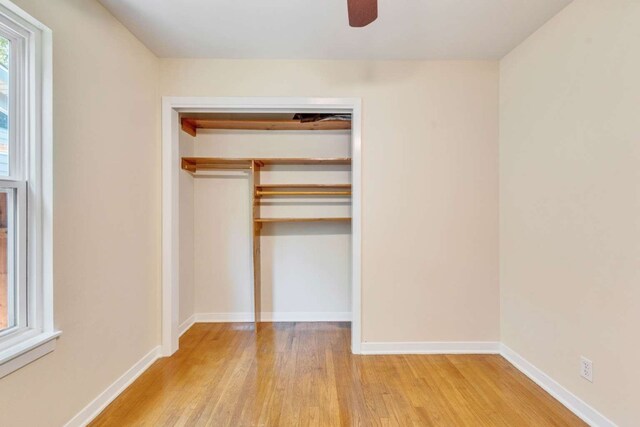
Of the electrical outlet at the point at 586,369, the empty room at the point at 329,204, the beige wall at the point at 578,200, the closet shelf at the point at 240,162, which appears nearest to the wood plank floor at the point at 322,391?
the empty room at the point at 329,204

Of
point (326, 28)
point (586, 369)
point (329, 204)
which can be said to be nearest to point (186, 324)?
point (329, 204)

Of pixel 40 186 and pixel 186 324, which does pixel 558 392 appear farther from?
pixel 40 186

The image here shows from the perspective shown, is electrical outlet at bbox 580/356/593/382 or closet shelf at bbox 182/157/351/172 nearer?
electrical outlet at bbox 580/356/593/382

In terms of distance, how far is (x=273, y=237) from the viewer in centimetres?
339

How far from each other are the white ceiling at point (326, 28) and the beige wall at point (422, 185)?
19 cm

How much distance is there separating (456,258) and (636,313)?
Answer: 45.8 inches

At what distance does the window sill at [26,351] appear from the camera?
4.30ft

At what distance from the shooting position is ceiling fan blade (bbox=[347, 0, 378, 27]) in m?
1.28

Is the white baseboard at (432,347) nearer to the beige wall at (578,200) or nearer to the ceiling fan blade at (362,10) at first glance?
the beige wall at (578,200)

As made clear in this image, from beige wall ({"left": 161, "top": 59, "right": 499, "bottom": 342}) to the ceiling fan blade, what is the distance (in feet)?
4.06

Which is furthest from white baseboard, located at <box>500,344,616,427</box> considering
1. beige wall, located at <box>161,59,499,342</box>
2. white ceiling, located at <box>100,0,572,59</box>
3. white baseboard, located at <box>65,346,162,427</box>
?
white baseboard, located at <box>65,346,162,427</box>

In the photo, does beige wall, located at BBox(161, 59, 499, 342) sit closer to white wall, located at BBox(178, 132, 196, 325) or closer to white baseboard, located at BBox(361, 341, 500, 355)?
white baseboard, located at BBox(361, 341, 500, 355)

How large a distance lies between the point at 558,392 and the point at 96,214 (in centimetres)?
310

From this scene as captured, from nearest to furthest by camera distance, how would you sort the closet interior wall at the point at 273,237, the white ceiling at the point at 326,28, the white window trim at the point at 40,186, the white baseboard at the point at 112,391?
the white window trim at the point at 40,186, the white baseboard at the point at 112,391, the white ceiling at the point at 326,28, the closet interior wall at the point at 273,237
